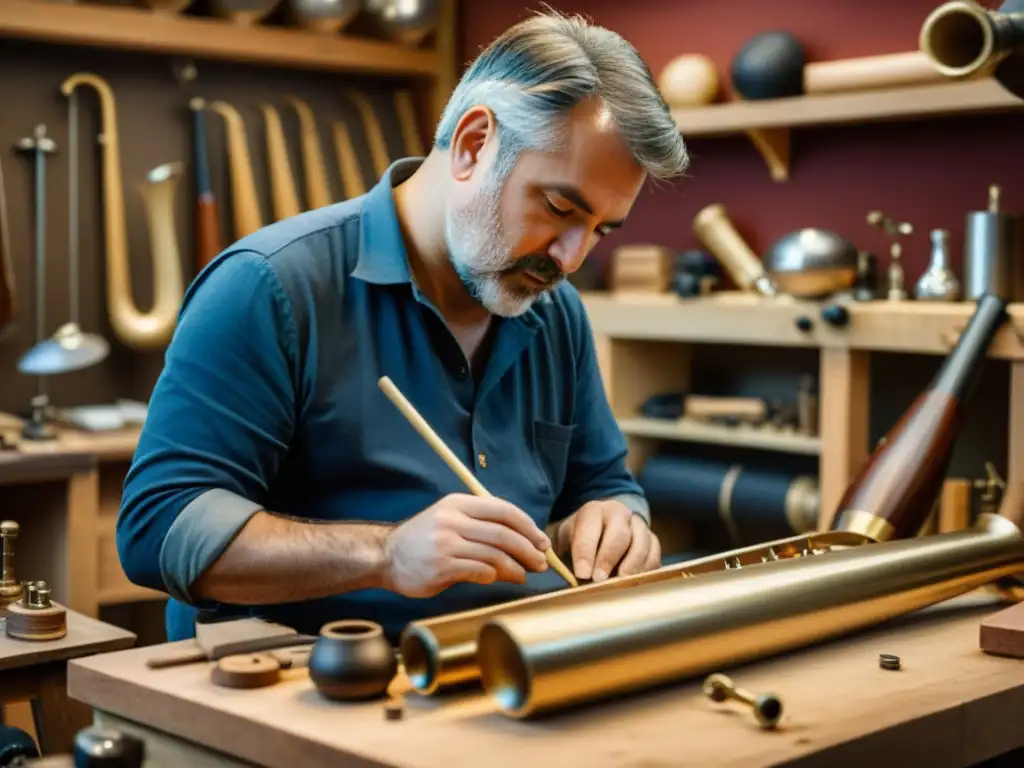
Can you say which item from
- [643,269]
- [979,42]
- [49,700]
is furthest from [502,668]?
[643,269]

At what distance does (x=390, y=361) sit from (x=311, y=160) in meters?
2.97

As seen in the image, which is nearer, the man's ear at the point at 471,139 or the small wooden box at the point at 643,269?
the man's ear at the point at 471,139

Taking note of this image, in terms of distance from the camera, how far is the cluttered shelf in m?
3.85

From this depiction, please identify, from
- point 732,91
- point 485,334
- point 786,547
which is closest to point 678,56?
point 732,91

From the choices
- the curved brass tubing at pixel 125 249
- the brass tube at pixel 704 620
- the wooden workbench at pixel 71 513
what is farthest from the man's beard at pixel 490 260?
the curved brass tubing at pixel 125 249

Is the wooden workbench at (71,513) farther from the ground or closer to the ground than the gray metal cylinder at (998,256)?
closer to the ground

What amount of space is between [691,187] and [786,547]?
10.3 ft

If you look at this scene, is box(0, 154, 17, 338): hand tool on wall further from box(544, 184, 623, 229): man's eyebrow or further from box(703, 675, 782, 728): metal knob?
box(703, 675, 782, 728): metal knob

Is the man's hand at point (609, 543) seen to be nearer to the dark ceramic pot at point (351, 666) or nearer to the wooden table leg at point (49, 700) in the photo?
the dark ceramic pot at point (351, 666)

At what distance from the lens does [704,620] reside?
1592 millimetres

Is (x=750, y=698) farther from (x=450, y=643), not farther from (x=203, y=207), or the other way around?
(x=203, y=207)

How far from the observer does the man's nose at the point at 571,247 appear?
82.4 inches

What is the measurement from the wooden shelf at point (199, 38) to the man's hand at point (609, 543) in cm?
289

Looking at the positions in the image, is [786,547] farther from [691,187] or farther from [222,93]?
[222,93]
